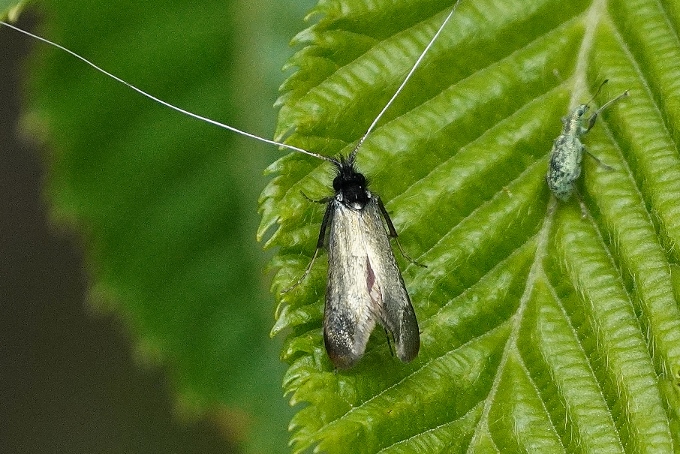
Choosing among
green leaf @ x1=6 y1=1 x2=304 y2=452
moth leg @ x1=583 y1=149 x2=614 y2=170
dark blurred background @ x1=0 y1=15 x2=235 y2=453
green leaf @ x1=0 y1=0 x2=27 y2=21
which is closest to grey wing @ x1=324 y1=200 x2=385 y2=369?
moth leg @ x1=583 y1=149 x2=614 y2=170

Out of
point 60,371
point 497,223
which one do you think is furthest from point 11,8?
point 60,371

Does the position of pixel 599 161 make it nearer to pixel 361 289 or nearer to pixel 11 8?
pixel 361 289

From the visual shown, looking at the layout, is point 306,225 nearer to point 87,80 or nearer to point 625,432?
point 625,432

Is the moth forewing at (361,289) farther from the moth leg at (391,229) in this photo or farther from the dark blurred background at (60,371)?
the dark blurred background at (60,371)

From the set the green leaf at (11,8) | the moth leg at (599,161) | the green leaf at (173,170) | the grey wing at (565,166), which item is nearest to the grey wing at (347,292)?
the grey wing at (565,166)

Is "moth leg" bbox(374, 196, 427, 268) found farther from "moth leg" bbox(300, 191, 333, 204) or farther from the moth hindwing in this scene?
"moth leg" bbox(300, 191, 333, 204)

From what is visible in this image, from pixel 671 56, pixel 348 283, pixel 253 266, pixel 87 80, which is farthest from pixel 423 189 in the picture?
pixel 87 80
